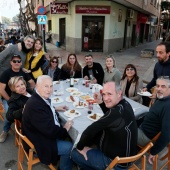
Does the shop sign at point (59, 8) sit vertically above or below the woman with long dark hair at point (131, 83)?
above

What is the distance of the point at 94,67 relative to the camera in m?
4.79

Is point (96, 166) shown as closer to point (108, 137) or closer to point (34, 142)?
point (108, 137)

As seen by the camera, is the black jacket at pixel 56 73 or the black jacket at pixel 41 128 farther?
the black jacket at pixel 56 73

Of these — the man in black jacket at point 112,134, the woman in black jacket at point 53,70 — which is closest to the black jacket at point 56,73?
the woman in black jacket at point 53,70

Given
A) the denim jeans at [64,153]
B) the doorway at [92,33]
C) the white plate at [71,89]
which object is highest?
the doorway at [92,33]

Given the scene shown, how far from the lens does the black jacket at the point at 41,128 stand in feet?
7.02

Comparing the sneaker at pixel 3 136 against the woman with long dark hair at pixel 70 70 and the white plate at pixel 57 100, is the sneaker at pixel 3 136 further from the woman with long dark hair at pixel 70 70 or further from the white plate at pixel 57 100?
the woman with long dark hair at pixel 70 70

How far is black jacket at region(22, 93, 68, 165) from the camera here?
2139mm

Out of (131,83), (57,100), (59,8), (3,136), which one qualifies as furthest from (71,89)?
(59,8)

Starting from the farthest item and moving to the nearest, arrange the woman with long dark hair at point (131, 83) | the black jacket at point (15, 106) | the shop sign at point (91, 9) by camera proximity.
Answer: the shop sign at point (91, 9), the woman with long dark hair at point (131, 83), the black jacket at point (15, 106)

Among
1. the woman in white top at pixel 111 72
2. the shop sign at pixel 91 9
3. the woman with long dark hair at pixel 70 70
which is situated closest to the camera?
the woman in white top at pixel 111 72

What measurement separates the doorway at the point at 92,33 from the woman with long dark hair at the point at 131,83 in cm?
988

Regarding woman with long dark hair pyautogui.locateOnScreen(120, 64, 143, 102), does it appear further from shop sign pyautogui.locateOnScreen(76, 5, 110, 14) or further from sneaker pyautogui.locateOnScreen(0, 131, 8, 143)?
shop sign pyautogui.locateOnScreen(76, 5, 110, 14)

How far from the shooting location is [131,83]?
12.5 ft
